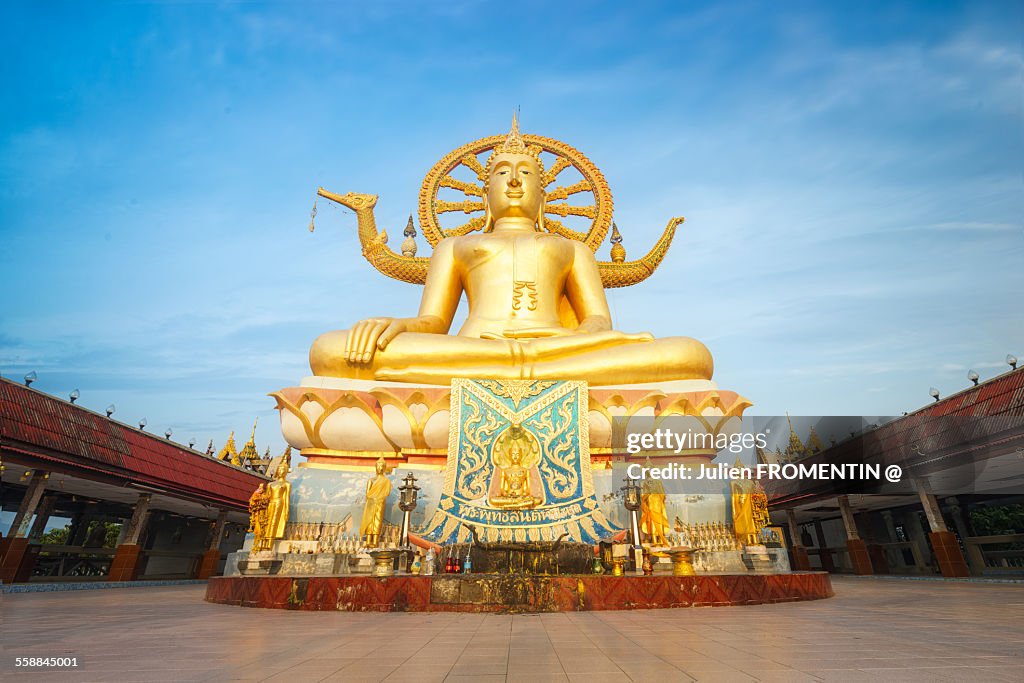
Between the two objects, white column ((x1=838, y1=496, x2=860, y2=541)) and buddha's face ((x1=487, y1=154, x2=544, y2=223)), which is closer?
buddha's face ((x1=487, y1=154, x2=544, y2=223))

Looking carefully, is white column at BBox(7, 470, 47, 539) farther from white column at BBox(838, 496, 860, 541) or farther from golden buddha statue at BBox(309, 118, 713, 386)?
white column at BBox(838, 496, 860, 541)

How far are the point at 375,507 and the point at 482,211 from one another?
747cm

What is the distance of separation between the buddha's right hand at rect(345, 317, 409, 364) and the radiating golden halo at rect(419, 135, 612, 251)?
14.5 feet

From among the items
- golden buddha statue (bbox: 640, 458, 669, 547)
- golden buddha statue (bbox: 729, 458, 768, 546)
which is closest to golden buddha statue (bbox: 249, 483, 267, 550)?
golden buddha statue (bbox: 640, 458, 669, 547)

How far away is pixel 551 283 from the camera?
9328 millimetres

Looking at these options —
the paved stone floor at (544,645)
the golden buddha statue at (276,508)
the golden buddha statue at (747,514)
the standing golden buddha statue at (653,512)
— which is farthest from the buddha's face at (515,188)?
the paved stone floor at (544,645)

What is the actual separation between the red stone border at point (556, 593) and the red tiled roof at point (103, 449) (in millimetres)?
5335

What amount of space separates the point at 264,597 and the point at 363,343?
3582mm

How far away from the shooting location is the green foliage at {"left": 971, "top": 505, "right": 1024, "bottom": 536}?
13727 millimetres

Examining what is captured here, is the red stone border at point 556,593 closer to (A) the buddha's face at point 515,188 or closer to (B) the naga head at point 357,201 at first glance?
(A) the buddha's face at point 515,188

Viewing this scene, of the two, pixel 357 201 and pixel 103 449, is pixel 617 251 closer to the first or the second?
pixel 357 201

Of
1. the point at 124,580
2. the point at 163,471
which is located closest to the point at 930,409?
the point at 163,471

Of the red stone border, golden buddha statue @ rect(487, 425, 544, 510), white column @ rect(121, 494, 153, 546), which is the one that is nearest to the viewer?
the red stone border

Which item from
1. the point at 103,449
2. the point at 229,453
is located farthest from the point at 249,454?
the point at 103,449
